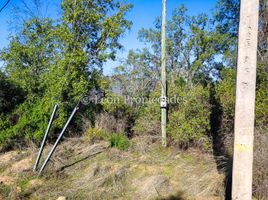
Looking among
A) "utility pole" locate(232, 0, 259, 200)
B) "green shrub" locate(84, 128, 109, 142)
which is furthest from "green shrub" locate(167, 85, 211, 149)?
"utility pole" locate(232, 0, 259, 200)

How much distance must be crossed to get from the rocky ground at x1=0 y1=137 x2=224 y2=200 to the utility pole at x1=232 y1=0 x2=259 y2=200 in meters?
1.64

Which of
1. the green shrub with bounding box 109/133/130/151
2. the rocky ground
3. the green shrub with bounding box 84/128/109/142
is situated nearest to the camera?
the rocky ground

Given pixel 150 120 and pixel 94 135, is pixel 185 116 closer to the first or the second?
pixel 150 120

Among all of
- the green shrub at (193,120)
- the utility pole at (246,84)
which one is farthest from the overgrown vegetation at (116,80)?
the utility pole at (246,84)

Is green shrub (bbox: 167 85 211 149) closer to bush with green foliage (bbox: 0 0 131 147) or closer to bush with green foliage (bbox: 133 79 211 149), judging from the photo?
bush with green foliage (bbox: 133 79 211 149)

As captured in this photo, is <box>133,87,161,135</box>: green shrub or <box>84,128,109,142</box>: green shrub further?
<box>84,128,109,142</box>: green shrub

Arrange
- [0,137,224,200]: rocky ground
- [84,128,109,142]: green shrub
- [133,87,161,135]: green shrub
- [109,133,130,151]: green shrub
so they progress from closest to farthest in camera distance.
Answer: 1. [0,137,224,200]: rocky ground
2. [109,133,130,151]: green shrub
3. [133,87,161,135]: green shrub
4. [84,128,109,142]: green shrub

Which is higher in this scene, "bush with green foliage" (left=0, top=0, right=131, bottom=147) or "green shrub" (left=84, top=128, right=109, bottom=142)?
"bush with green foliage" (left=0, top=0, right=131, bottom=147)

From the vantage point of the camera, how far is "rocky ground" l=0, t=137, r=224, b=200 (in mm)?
4688

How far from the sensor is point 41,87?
28.7ft

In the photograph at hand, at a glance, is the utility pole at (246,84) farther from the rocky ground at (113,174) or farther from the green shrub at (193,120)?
the green shrub at (193,120)

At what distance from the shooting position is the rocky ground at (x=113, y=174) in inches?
185

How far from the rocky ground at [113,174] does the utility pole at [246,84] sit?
164cm

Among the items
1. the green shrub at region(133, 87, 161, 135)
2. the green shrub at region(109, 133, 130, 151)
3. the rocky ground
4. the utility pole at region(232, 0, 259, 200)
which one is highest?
the utility pole at region(232, 0, 259, 200)
